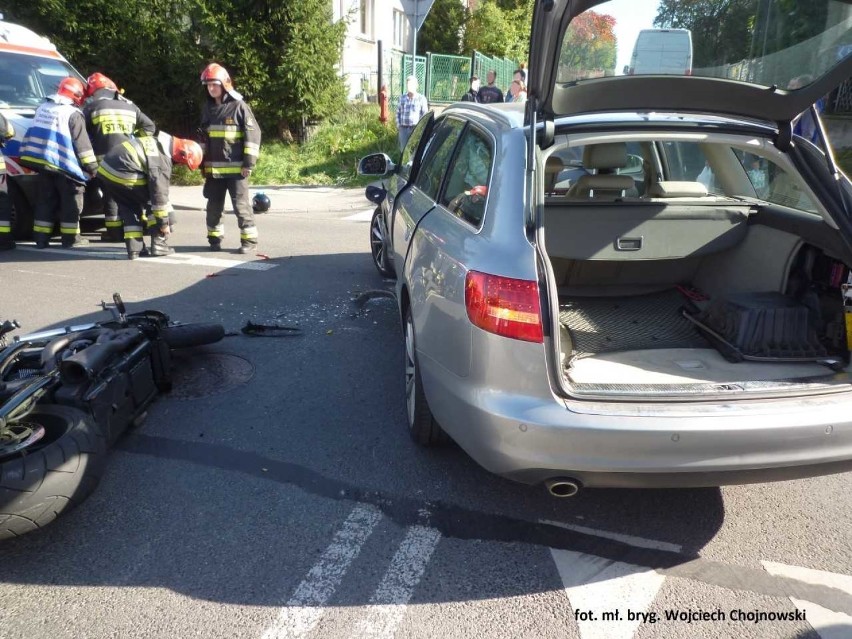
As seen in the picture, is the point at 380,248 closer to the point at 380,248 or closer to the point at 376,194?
the point at 380,248

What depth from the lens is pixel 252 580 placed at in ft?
8.62

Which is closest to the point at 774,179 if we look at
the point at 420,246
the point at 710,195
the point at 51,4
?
the point at 710,195

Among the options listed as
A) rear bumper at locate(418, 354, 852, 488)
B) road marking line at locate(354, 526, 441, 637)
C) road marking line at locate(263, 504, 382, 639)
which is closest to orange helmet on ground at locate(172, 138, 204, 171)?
road marking line at locate(263, 504, 382, 639)

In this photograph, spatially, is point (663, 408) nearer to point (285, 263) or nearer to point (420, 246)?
point (420, 246)

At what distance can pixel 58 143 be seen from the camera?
291 inches

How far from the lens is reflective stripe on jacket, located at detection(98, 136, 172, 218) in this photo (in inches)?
287

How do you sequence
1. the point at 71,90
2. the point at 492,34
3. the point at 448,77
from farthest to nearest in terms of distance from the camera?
the point at 492,34 < the point at 448,77 < the point at 71,90

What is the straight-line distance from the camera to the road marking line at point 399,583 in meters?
2.41

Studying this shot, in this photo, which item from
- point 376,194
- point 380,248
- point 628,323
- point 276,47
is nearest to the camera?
point 628,323

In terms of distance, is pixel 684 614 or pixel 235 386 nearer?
pixel 684 614

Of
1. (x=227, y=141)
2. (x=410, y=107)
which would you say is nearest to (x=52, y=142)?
(x=227, y=141)

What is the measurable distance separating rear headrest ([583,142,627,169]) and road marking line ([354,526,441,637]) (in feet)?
7.89

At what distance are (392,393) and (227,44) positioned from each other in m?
11.5

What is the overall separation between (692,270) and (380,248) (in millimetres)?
3146
